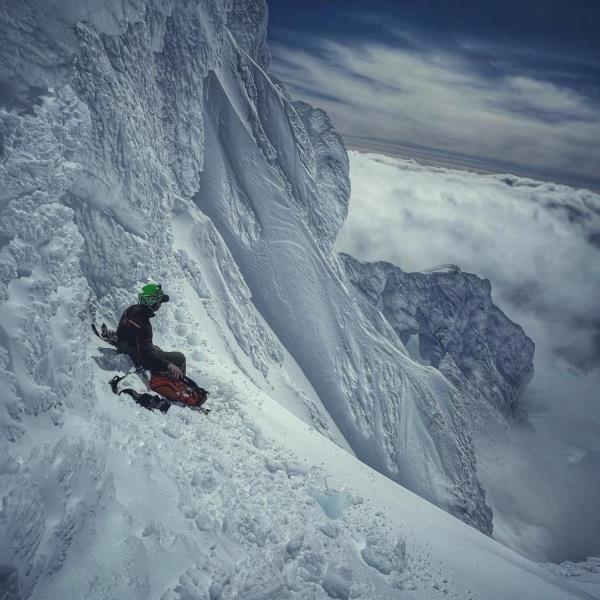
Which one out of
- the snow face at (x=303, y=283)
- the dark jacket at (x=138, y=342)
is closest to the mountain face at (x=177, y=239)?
the snow face at (x=303, y=283)

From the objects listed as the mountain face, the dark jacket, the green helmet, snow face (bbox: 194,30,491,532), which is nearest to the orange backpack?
the dark jacket

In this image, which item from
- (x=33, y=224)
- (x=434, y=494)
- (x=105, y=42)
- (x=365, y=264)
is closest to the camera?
(x=33, y=224)

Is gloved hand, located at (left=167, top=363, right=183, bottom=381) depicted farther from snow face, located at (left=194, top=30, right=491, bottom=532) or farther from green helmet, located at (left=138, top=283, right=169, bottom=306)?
snow face, located at (left=194, top=30, right=491, bottom=532)

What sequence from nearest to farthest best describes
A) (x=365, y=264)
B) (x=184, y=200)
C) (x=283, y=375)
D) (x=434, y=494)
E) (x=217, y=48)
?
(x=184, y=200), (x=217, y=48), (x=283, y=375), (x=434, y=494), (x=365, y=264)

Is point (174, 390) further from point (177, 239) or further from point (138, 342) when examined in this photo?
point (177, 239)

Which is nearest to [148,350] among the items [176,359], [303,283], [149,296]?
[176,359]

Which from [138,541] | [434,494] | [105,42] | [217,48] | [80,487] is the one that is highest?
[217,48]

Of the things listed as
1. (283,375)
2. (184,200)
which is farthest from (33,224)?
(283,375)

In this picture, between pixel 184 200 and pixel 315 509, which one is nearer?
pixel 315 509

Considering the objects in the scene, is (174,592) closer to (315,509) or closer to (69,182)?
(315,509)

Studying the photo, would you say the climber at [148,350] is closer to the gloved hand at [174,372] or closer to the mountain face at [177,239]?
the gloved hand at [174,372]
